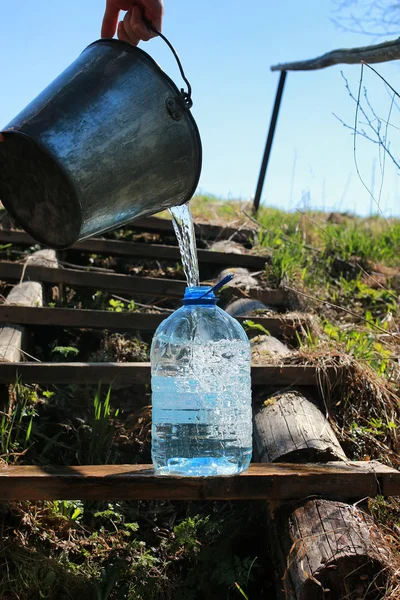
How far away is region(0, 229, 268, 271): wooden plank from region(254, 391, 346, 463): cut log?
218cm

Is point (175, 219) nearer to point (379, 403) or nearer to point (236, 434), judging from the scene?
point (236, 434)

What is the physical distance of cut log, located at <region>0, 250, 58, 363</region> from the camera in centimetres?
315

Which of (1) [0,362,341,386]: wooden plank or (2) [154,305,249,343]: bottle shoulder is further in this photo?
(1) [0,362,341,386]: wooden plank

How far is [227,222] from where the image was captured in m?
5.79

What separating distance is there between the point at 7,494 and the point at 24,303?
1780 mm

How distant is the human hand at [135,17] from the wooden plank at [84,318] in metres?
1.47

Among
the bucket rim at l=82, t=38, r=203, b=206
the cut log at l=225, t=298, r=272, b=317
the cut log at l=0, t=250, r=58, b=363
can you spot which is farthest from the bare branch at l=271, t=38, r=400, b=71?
the cut log at l=0, t=250, r=58, b=363

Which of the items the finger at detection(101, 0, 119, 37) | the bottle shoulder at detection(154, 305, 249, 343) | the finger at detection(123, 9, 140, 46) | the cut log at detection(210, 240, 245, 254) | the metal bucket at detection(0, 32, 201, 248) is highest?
the finger at detection(101, 0, 119, 37)

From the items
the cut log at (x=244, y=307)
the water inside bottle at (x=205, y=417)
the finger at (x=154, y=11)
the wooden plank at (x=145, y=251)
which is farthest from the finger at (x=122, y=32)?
the wooden plank at (x=145, y=251)

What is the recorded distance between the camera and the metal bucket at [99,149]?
1922 millimetres

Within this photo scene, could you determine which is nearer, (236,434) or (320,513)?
(320,513)

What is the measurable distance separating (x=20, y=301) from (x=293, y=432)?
1.88 meters

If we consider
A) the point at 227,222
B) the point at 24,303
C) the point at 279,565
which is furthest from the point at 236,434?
the point at 227,222

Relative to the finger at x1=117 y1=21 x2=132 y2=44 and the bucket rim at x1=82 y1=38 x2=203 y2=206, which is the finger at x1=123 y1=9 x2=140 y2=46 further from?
the bucket rim at x1=82 y1=38 x2=203 y2=206
